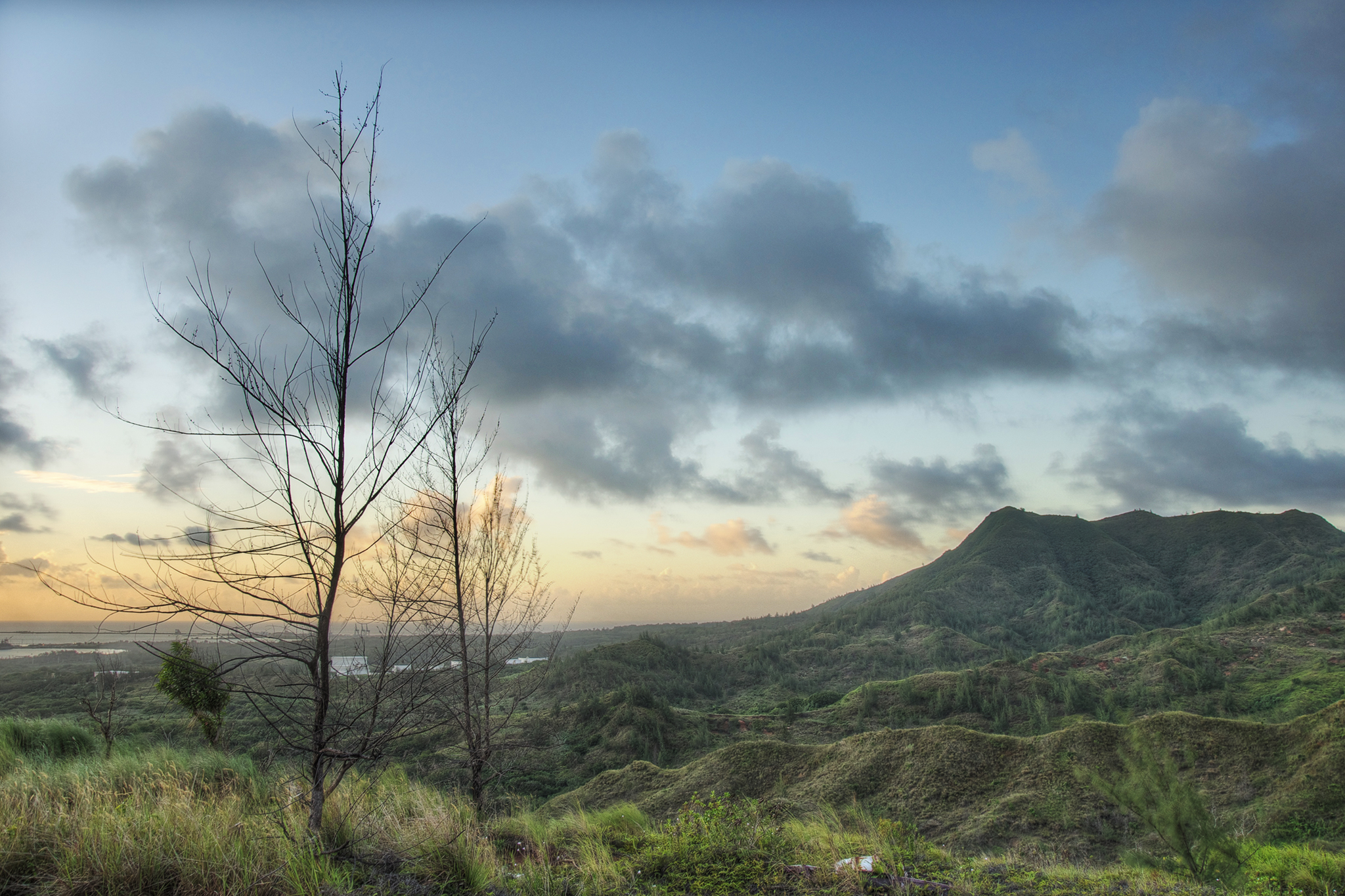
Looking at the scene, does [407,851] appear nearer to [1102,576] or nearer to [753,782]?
[753,782]

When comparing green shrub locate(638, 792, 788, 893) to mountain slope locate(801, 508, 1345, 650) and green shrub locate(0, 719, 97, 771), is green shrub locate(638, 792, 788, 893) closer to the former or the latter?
green shrub locate(0, 719, 97, 771)

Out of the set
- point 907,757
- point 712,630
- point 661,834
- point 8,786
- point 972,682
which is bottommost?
point 712,630

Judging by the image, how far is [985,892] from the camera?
489 centimetres

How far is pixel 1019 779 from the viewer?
1320 centimetres

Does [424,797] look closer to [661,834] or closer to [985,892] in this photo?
[661,834]

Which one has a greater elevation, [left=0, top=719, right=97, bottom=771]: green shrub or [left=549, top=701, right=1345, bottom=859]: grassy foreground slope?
[left=0, top=719, right=97, bottom=771]: green shrub

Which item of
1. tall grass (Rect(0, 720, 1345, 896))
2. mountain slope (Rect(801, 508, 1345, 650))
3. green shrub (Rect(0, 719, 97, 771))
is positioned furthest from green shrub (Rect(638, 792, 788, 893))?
mountain slope (Rect(801, 508, 1345, 650))

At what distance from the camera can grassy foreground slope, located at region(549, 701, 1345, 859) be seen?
11.3 metres

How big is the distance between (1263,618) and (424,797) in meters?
49.7

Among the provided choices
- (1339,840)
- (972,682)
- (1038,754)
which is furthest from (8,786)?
(972,682)

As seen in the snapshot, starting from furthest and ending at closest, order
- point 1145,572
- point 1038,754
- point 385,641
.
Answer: point 1145,572, point 1038,754, point 385,641

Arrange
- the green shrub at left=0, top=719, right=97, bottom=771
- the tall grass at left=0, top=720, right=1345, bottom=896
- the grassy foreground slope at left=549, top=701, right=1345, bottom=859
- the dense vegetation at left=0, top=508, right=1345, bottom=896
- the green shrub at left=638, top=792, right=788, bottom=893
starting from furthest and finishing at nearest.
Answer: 1. the grassy foreground slope at left=549, top=701, right=1345, bottom=859
2. the green shrub at left=0, top=719, right=97, bottom=771
3. the green shrub at left=638, top=792, right=788, bottom=893
4. the dense vegetation at left=0, top=508, right=1345, bottom=896
5. the tall grass at left=0, top=720, right=1345, bottom=896

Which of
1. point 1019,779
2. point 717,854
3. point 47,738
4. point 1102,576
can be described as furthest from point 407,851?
point 1102,576

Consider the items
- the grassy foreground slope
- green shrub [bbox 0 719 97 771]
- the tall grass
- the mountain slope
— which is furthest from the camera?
the mountain slope
